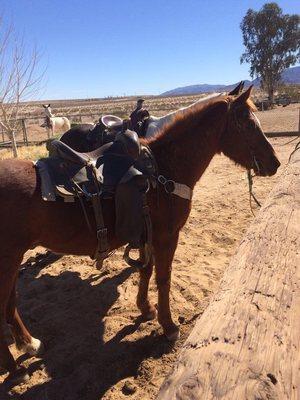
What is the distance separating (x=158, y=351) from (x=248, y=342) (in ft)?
6.13

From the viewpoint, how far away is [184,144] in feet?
10.5

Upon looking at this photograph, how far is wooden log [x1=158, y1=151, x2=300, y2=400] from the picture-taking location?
1.21 metres

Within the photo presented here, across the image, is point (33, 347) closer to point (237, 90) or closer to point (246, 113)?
point (246, 113)

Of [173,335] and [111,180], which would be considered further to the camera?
[173,335]

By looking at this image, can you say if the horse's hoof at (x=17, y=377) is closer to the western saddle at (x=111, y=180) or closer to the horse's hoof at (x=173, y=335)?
the western saddle at (x=111, y=180)

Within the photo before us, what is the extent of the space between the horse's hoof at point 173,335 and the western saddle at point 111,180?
935 millimetres

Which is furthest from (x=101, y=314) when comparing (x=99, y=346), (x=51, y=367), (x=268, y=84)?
(x=268, y=84)

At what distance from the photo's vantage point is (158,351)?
3.09 m

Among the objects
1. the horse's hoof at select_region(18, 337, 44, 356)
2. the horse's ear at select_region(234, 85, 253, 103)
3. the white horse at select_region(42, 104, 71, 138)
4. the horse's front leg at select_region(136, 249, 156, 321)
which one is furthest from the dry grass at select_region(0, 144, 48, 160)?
the horse's ear at select_region(234, 85, 253, 103)

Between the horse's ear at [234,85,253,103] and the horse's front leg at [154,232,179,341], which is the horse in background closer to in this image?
the horse's ear at [234,85,253,103]

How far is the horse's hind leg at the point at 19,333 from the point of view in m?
3.04

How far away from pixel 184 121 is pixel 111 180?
36.3 inches

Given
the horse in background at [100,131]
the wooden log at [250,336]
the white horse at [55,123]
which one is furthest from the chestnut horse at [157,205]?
the white horse at [55,123]

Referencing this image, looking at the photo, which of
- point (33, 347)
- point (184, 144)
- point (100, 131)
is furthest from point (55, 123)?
point (33, 347)
